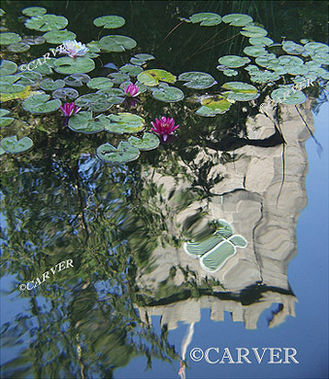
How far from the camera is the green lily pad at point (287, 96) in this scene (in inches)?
79.4

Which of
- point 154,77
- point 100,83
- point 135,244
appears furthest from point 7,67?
point 135,244

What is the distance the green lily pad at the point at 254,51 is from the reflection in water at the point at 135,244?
65 centimetres

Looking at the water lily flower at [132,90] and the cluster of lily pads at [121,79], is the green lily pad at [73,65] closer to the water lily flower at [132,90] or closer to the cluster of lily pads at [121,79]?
the cluster of lily pads at [121,79]

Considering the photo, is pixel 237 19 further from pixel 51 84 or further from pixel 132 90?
pixel 51 84

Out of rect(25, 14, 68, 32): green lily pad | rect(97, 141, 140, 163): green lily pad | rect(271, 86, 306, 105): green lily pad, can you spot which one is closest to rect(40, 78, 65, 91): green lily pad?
rect(97, 141, 140, 163): green lily pad

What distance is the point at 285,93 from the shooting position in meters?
2.05

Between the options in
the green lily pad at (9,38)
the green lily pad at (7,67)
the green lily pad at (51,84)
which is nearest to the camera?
the green lily pad at (51,84)

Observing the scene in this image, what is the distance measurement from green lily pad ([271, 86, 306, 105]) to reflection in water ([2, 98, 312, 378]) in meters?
0.24

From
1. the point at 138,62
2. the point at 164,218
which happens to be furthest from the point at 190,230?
the point at 138,62

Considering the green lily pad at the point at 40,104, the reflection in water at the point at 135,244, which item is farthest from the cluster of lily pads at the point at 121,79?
the reflection in water at the point at 135,244

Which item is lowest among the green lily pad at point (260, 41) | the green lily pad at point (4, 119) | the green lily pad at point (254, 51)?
the green lily pad at point (4, 119)

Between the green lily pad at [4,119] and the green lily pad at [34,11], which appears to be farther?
the green lily pad at [34,11]

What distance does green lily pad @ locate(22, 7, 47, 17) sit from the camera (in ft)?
8.59

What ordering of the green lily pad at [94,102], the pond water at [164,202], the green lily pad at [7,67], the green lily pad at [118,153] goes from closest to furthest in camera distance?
1. the pond water at [164,202]
2. the green lily pad at [118,153]
3. the green lily pad at [94,102]
4. the green lily pad at [7,67]
